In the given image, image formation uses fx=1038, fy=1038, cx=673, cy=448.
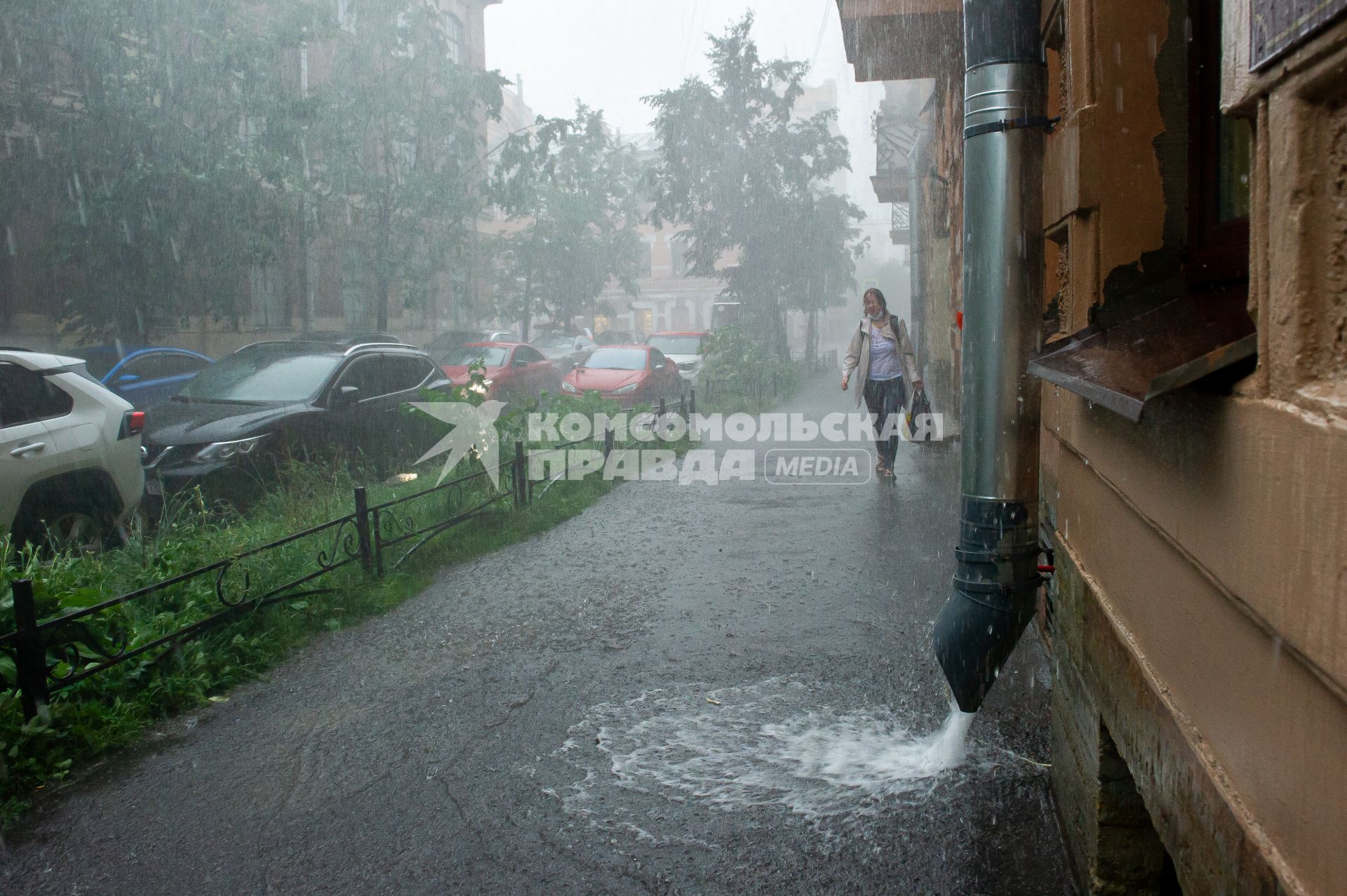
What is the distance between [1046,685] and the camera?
4.89 meters

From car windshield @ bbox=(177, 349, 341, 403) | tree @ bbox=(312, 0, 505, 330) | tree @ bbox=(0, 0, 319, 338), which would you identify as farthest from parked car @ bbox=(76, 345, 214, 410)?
tree @ bbox=(312, 0, 505, 330)

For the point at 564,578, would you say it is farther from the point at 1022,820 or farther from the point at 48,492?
the point at 1022,820

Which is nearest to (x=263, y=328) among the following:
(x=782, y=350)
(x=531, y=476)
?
(x=782, y=350)

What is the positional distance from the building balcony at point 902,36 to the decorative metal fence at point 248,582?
6.27 metres

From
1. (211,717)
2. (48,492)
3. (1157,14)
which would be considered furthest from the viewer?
(48,492)

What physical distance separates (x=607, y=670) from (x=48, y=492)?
12.6 ft

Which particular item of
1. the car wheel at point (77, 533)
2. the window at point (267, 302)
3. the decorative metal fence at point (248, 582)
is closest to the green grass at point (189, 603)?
the decorative metal fence at point (248, 582)

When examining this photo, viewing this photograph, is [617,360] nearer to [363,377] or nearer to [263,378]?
[363,377]

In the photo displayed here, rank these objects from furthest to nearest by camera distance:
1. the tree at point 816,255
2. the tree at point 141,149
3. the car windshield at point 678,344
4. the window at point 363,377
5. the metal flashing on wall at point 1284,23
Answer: the tree at point 816,255 → the car windshield at point 678,344 → the tree at point 141,149 → the window at point 363,377 → the metal flashing on wall at point 1284,23

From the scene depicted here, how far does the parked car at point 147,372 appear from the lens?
1262 cm

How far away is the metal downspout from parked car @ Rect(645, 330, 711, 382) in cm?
2203

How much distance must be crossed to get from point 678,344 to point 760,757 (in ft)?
78.3

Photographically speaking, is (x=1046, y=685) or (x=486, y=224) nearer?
(x=1046, y=685)

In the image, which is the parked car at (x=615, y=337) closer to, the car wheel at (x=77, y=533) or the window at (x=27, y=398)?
the car wheel at (x=77, y=533)
